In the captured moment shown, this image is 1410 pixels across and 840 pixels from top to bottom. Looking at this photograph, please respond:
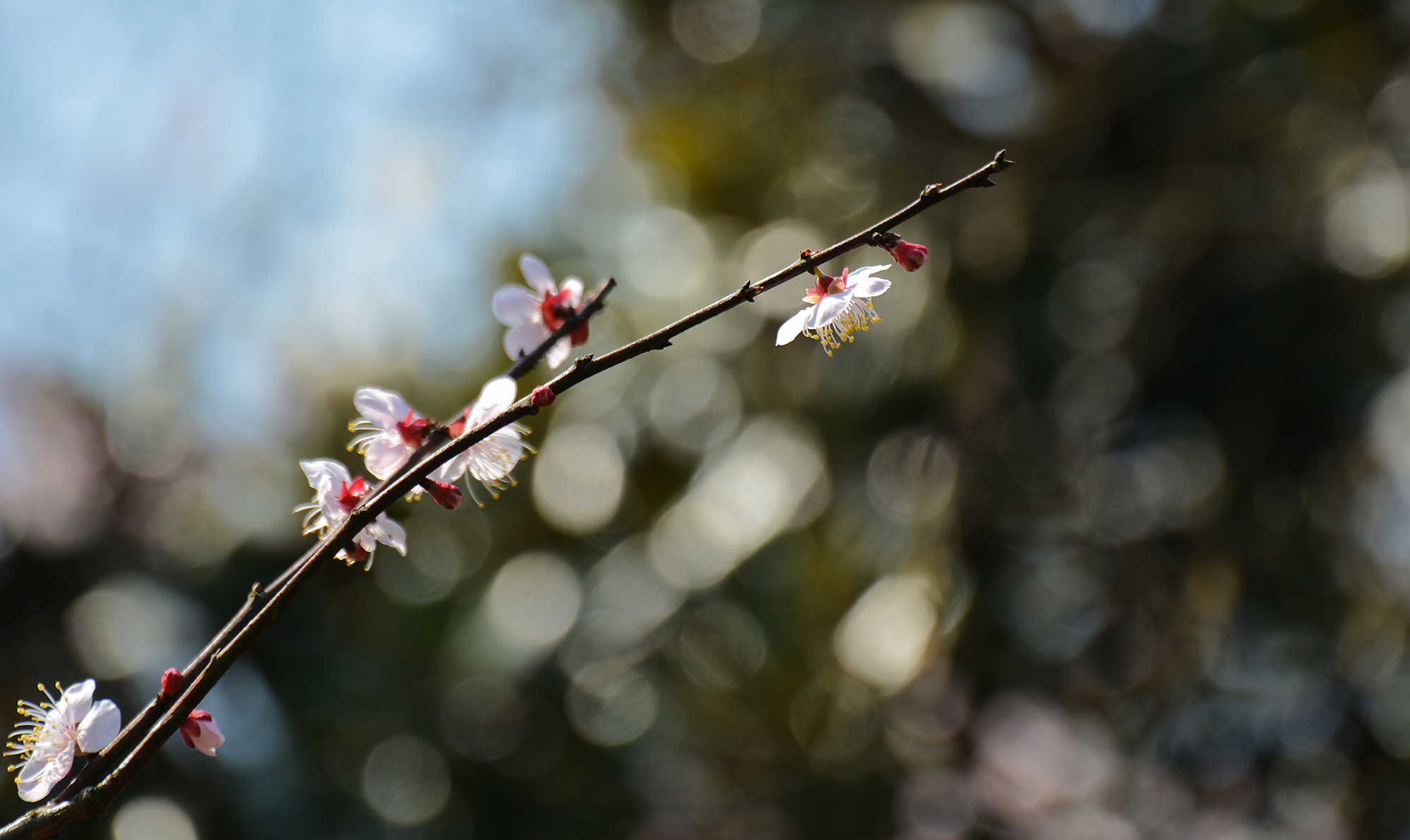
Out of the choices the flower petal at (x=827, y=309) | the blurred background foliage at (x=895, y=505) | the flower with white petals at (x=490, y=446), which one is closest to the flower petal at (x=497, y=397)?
the flower with white petals at (x=490, y=446)

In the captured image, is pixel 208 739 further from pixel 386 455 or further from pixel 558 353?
pixel 558 353

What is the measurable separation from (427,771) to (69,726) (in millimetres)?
3107

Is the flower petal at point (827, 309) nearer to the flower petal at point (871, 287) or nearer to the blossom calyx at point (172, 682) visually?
the flower petal at point (871, 287)

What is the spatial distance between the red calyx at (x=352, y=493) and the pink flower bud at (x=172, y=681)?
0.15m

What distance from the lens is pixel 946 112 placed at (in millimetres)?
3449

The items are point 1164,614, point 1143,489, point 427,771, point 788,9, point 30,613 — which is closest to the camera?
point 1164,614

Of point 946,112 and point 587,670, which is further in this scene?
point 946,112

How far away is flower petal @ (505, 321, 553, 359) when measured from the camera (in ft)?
2.44

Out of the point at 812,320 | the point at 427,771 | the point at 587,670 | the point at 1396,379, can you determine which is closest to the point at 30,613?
the point at 427,771

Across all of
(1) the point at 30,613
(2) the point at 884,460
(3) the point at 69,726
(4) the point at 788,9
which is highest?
(4) the point at 788,9

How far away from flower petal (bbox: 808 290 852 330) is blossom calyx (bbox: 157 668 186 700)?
46 cm

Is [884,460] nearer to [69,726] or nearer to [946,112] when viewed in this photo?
[946,112]

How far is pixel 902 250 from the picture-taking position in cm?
57

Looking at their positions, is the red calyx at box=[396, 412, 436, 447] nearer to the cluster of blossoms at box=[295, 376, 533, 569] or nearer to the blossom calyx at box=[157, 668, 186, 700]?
the cluster of blossoms at box=[295, 376, 533, 569]
